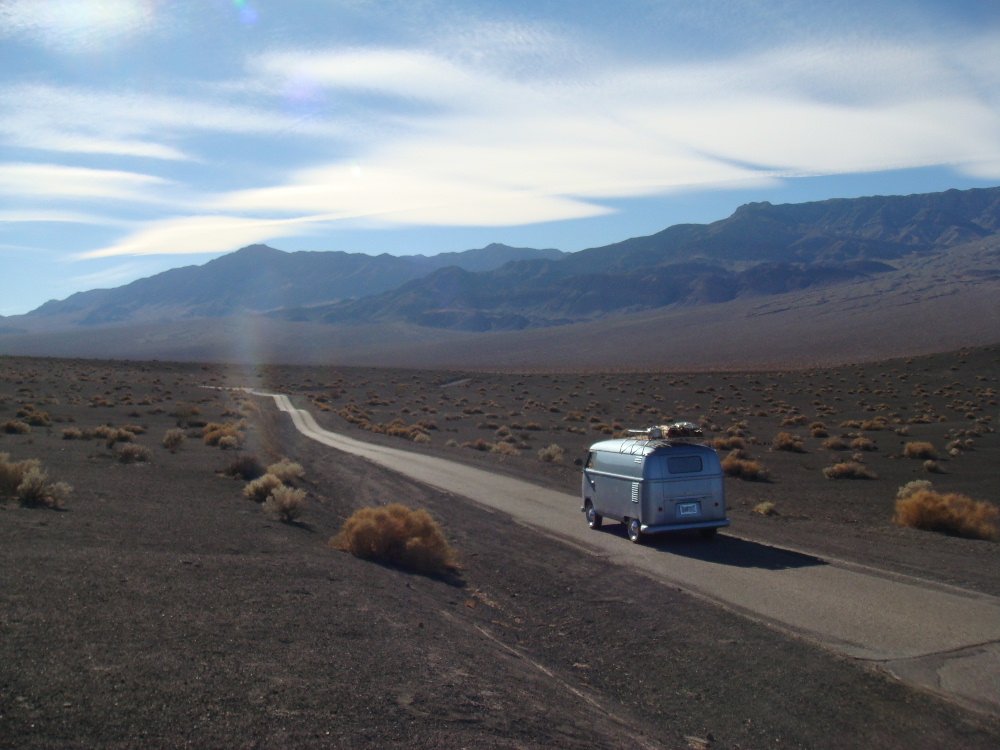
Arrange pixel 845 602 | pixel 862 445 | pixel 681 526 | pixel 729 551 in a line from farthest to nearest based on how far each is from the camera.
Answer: pixel 862 445
pixel 681 526
pixel 729 551
pixel 845 602

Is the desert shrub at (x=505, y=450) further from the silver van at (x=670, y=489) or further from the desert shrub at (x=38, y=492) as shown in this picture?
the desert shrub at (x=38, y=492)

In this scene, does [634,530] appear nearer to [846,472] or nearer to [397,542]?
[397,542]

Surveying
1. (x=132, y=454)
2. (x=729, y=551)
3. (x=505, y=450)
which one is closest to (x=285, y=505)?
(x=729, y=551)

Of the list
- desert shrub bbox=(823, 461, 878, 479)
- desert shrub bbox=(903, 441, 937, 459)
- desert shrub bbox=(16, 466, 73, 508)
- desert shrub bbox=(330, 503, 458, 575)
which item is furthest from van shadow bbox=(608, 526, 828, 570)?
desert shrub bbox=(903, 441, 937, 459)

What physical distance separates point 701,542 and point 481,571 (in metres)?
4.33

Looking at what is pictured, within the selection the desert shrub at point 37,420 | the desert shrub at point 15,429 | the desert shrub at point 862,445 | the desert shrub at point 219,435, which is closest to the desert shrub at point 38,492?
the desert shrub at point 219,435

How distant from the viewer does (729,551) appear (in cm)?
1461

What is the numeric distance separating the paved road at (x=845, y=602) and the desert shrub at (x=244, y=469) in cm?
733

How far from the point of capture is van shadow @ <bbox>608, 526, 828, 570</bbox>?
1332cm

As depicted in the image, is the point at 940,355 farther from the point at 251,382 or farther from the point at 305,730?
the point at 305,730

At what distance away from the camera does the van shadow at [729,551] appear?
13.3m

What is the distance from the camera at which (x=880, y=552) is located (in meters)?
14.2

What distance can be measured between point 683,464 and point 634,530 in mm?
1499

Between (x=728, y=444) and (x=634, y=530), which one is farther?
(x=728, y=444)
